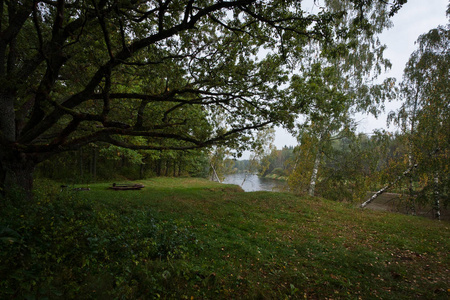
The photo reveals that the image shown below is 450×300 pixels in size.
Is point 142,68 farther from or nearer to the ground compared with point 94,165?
farther from the ground

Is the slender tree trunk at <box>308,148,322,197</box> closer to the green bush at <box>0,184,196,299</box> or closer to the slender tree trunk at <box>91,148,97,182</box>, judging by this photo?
the green bush at <box>0,184,196,299</box>

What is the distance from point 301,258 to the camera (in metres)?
5.37

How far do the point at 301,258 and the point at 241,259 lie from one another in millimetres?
1825

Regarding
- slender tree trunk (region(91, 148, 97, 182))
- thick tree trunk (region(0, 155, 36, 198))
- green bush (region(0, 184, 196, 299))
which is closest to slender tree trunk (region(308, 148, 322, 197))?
green bush (region(0, 184, 196, 299))

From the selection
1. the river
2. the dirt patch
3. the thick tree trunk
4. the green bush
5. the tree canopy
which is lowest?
the river

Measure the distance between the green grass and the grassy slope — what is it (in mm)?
24

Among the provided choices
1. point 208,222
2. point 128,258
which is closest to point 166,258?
point 128,258

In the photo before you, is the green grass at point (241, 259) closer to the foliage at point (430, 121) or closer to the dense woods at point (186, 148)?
the dense woods at point (186, 148)

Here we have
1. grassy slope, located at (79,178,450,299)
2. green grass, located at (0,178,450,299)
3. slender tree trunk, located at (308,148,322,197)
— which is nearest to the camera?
green grass, located at (0,178,450,299)

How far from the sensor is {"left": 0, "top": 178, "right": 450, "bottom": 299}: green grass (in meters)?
2.85

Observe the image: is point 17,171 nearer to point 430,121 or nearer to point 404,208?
point 430,121

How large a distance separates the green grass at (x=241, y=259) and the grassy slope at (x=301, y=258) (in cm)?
2

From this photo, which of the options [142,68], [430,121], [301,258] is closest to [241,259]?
[301,258]

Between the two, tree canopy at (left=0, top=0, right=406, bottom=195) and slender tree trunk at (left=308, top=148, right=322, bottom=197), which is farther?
slender tree trunk at (left=308, top=148, right=322, bottom=197)
